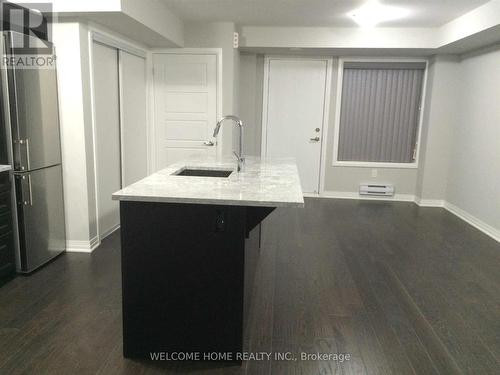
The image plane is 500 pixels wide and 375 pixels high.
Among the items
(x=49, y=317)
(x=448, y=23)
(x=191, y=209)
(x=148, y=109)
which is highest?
(x=448, y=23)

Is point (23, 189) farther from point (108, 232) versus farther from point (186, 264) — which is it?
point (186, 264)

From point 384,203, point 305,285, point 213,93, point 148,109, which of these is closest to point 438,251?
point 305,285

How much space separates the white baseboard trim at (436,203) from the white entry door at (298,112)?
298 millimetres

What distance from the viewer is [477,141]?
16.1ft

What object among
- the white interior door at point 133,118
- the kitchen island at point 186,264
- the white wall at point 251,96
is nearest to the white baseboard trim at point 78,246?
the white interior door at point 133,118

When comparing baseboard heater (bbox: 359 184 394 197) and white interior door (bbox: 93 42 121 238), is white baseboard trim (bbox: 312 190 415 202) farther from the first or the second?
white interior door (bbox: 93 42 121 238)

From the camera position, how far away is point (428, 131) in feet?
18.5

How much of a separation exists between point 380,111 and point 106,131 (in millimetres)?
3936

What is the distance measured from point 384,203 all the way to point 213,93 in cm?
292

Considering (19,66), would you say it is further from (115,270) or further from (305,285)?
(305,285)

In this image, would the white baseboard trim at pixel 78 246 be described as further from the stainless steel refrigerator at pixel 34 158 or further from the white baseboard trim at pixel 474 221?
the white baseboard trim at pixel 474 221

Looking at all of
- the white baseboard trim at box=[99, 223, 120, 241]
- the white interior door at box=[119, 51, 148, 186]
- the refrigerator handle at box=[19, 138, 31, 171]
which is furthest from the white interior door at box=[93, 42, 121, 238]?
the refrigerator handle at box=[19, 138, 31, 171]

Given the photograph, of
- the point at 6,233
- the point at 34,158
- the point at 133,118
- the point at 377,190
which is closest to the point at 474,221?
the point at 377,190

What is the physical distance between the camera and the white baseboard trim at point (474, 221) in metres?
4.32
